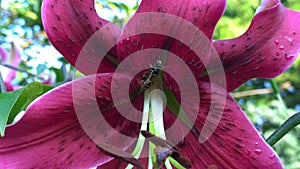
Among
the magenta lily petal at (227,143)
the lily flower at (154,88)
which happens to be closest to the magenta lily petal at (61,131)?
the lily flower at (154,88)

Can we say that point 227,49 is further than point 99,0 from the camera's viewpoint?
Answer: No

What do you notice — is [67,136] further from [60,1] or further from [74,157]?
[60,1]

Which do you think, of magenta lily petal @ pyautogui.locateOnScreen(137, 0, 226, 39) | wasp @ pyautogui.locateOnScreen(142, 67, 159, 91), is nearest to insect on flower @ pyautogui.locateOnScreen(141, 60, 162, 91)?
wasp @ pyautogui.locateOnScreen(142, 67, 159, 91)

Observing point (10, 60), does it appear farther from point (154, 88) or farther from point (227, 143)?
point (227, 143)

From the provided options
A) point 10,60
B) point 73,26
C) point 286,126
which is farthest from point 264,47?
point 10,60

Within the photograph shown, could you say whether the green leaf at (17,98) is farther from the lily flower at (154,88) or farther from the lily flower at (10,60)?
the lily flower at (10,60)

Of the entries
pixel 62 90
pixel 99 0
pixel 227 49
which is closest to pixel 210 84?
pixel 227 49

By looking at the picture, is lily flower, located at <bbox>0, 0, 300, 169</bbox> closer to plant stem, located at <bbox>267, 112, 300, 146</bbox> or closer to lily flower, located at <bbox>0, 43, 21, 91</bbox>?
plant stem, located at <bbox>267, 112, 300, 146</bbox>

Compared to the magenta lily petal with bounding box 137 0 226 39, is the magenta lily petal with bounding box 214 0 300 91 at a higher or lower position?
lower
